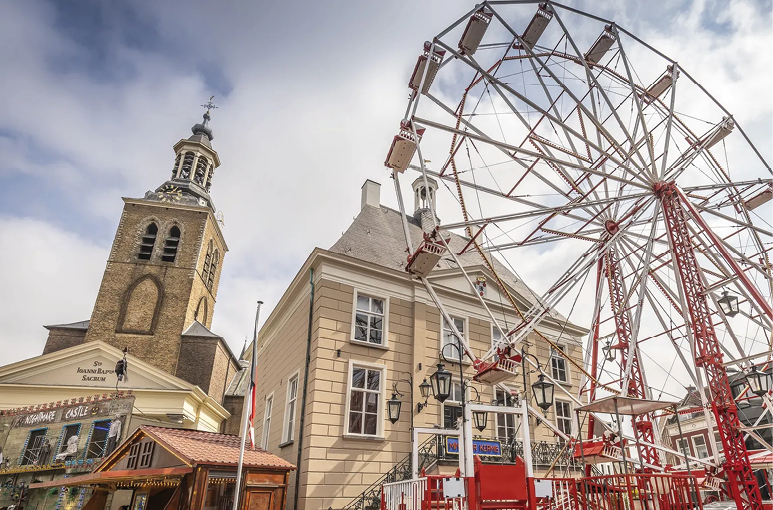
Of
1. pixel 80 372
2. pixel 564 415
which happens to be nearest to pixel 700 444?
pixel 564 415

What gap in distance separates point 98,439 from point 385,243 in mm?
12683

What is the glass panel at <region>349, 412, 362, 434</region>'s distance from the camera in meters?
15.3


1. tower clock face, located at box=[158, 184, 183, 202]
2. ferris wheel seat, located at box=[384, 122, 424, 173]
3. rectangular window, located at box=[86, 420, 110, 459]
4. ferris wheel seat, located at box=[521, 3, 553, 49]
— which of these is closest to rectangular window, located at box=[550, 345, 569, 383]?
ferris wheel seat, located at box=[384, 122, 424, 173]

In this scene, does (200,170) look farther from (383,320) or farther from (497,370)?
(497,370)

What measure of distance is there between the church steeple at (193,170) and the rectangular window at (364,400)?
105ft

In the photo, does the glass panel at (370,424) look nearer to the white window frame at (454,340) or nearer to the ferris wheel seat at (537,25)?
the white window frame at (454,340)

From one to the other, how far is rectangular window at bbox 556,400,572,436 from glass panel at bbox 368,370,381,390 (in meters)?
8.36

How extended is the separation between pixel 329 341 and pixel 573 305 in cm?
807

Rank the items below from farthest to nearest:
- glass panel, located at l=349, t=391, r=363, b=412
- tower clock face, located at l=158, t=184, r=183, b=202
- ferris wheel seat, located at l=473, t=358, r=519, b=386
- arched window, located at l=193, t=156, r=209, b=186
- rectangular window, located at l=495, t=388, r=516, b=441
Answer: arched window, located at l=193, t=156, r=209, b=186 < tower clock face, located at l=158, t=184, r=183, b=202 < rectangular window, located at l=495, t=388, r=516, b=441 < glass panel, located at l=349, t=391, r=363, b=412 < ferris wheel seat, located at l=473, t=358, r=519, b=386

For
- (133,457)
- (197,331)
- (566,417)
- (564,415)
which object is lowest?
(133,457)

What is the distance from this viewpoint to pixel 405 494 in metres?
8.58

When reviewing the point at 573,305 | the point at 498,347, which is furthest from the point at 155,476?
the point at 573,305

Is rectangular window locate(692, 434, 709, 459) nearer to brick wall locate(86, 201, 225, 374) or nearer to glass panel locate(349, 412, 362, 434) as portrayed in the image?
glass panel locate(349, 412, 362, 434)

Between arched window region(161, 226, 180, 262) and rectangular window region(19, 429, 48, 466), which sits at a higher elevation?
arched window region(161, 226, 180, 262)
